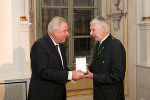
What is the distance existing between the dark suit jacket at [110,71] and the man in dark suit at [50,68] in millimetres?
218

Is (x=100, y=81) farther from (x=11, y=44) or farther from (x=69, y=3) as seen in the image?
(x=69, y=3)

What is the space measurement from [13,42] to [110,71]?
1.55 m

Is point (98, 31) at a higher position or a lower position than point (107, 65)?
higher

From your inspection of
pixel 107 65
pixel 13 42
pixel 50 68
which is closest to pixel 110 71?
pixel 107 65

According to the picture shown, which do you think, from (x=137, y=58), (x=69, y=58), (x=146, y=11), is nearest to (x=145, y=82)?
(x=137, y=58)

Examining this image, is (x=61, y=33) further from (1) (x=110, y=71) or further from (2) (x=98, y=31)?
(1) (x=110, y=71)

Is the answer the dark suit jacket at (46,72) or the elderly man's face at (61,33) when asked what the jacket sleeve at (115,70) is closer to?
the dark suit jacket at (46,72)

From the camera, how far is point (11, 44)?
3.52m

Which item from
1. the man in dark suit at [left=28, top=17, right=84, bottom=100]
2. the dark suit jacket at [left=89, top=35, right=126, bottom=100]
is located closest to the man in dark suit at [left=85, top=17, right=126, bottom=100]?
the dark suit jacket at [left=89, top=35, right=126, bottom=100]

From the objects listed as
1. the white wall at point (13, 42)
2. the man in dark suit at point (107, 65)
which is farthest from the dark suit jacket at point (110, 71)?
the white wall at point (13, 42)

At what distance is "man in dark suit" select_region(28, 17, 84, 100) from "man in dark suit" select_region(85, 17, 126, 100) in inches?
8.8

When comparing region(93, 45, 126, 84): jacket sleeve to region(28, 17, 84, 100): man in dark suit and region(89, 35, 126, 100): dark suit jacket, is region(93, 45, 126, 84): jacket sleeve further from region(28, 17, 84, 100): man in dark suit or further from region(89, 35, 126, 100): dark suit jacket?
region(28, 17, 84, 100): man in dark suit

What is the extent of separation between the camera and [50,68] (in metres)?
2.61

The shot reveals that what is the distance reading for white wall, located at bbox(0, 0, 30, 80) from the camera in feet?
11.4
